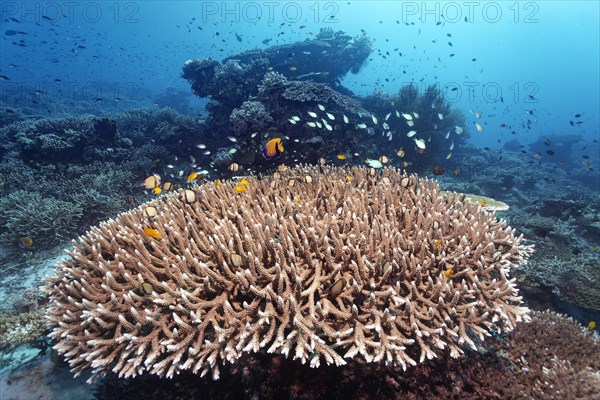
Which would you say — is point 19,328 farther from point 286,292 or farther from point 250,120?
point 250,120

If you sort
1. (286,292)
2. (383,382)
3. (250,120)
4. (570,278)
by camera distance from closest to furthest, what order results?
(286,292), (383,382), (570,278), (250,120)

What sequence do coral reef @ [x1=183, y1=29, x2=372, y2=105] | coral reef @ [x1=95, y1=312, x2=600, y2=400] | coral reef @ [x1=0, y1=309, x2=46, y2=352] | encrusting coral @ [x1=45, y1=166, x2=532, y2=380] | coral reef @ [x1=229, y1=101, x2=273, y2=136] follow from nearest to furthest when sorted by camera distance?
encrusting coral @ [x1=45, y1=166, x2=532, y2=380]
coral reef @ [x1=95, y1=312, x2=600, y2=400]
coral reef @ [x1=0, y1=309, x2=46, y2=352]
coral reef @ [x1=229, y1=101, x2=273, y2=136]
coral reef @ [x1=183, y1=29, x2=372, y2=105]

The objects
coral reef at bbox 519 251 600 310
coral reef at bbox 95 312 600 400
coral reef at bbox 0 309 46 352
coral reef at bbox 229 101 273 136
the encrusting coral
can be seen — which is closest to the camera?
the encrusting coral

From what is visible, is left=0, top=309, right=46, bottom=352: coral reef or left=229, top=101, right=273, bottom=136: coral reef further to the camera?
left=229, top=101, right=273, bottom=136: coral reef

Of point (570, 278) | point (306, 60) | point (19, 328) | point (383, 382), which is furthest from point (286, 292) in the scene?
point (306, 60)

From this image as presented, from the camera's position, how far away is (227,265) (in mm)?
2955

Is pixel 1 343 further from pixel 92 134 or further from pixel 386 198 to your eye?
pixel 92 134

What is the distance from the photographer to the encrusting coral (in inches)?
102

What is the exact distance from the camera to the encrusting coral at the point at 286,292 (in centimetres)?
260

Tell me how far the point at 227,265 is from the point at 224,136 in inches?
455

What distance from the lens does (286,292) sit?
2770 mm

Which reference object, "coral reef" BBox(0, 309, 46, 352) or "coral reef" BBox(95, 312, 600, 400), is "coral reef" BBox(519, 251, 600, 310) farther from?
"coral reef" BBox(0, 309, 46, 352)

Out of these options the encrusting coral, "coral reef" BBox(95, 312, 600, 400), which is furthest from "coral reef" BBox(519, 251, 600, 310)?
the encrusting coral

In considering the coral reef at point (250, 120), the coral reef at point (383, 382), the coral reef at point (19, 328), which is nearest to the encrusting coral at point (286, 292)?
the coral reef at point (383, 382)
